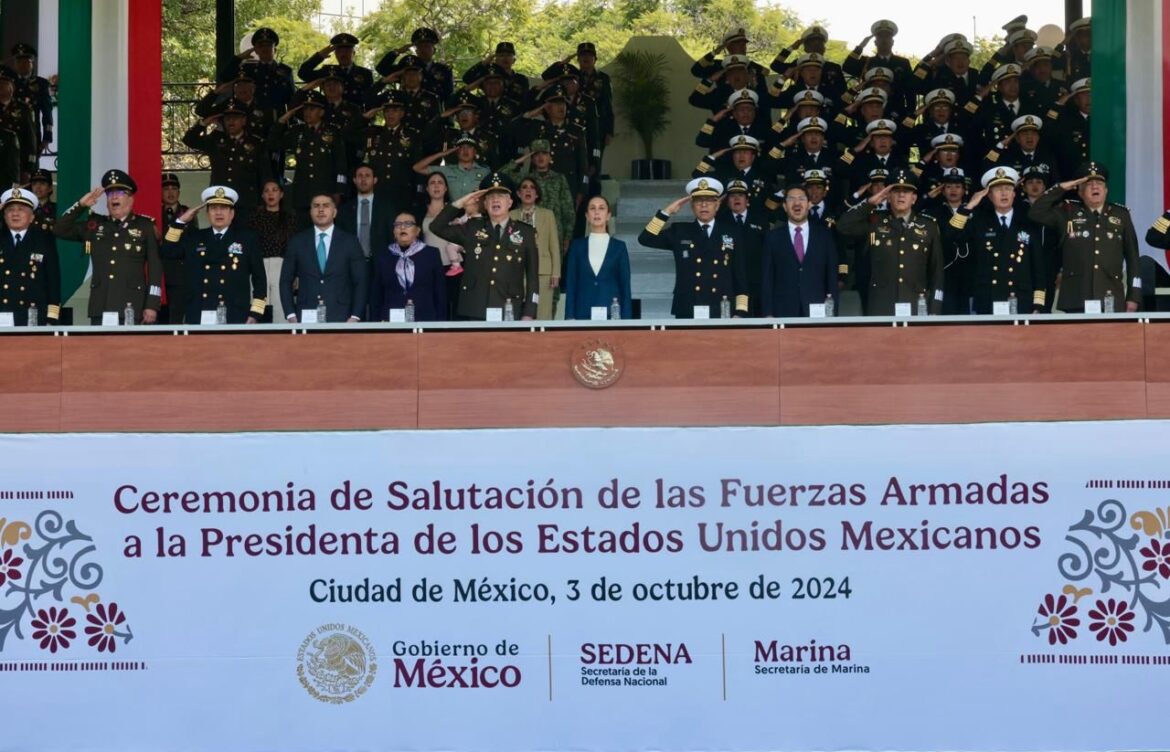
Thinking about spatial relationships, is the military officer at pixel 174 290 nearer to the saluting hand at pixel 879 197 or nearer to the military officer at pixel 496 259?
the military officer at pixel 496 259

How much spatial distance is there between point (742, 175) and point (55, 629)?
624cm

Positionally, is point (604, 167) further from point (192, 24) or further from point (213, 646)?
point (192, 24)

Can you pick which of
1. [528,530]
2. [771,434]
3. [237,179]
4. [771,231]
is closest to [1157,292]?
[771,231]

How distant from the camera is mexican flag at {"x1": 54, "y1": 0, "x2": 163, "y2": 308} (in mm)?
11406

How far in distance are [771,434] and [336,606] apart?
5.84 ft

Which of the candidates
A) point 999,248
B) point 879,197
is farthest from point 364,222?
point 999,248

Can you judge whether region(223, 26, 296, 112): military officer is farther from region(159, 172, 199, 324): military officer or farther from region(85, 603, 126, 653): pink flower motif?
region(85, 603, 126, 653): pink flower motif

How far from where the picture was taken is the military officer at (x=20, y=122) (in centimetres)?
1320

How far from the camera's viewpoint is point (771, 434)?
22.3ft

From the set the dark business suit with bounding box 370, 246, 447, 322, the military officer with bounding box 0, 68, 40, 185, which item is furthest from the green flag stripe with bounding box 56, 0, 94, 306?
the dark business suit with bounding box 370, 246, 447, 322

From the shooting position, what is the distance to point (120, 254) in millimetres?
9805

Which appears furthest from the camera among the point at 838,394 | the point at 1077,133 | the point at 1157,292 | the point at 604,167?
the point at 604,167

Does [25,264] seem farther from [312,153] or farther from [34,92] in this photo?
[34,92]

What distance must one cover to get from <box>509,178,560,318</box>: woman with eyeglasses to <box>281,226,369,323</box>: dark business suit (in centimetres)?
112
